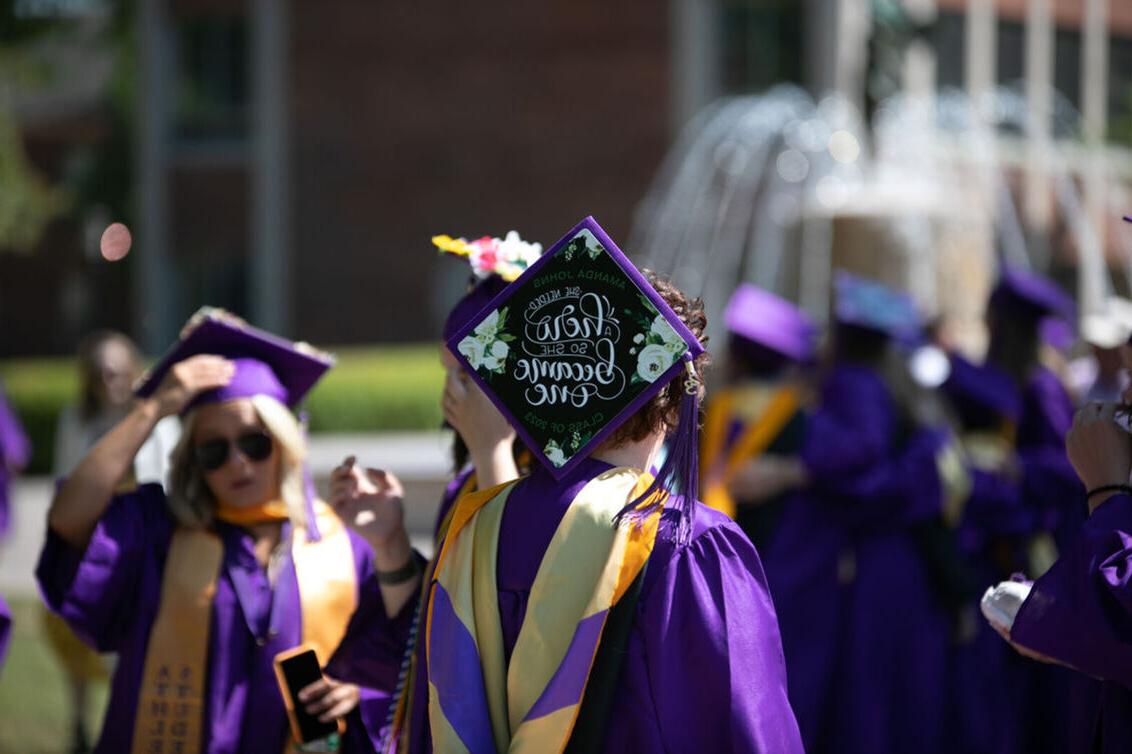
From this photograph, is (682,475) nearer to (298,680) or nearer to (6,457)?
(298,680)

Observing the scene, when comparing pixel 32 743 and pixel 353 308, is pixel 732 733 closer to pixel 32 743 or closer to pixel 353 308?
pixel 32 743

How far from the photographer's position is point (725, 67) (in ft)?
91.0

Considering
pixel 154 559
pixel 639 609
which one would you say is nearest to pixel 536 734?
pixel 639 609

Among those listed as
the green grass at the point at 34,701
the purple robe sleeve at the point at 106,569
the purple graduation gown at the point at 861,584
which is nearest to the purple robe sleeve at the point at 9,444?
the green grass at the point at 34,701

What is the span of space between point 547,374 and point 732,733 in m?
0.76

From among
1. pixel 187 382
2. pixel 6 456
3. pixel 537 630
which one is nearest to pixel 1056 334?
pixel 187 382

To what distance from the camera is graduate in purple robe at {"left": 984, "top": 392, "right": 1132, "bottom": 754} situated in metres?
3.13

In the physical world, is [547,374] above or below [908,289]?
above

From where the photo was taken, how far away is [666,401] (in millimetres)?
3068

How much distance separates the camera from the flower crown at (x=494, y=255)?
365cm

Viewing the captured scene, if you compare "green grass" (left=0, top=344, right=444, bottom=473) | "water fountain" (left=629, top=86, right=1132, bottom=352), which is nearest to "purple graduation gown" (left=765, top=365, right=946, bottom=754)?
"green grass" (left=0, top=344, right=444, bottom=473)

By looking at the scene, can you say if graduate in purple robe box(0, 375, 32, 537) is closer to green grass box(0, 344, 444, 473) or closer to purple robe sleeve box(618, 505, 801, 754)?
purple robe sleeve box(618, 505, 801, 754)

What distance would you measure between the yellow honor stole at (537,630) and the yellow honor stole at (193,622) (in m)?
0.97

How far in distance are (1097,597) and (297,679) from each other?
185 cm
